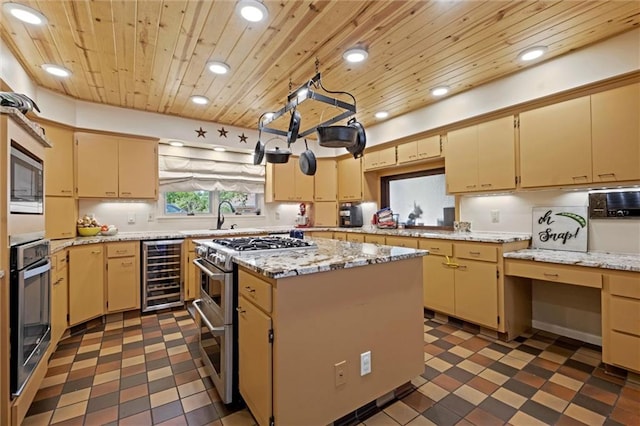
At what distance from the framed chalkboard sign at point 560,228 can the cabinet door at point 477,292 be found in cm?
64

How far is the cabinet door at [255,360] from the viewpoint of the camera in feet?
4.70

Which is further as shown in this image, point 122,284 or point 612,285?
point 122,284

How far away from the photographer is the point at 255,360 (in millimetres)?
1543

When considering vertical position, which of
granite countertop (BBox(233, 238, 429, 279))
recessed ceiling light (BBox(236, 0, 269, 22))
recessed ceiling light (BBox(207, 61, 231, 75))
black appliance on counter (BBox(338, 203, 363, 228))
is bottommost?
granite countertop (BBox(233, 238, 429, 279))

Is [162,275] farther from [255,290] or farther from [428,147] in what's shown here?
[428,147]

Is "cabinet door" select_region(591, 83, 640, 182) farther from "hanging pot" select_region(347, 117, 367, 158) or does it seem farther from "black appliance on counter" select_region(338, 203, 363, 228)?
"black appliance on counter" select_region(338, 203, 363, 228)

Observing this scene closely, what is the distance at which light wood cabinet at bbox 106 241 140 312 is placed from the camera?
322cm

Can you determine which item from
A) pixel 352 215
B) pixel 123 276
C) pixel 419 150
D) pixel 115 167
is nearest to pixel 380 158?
pixel 419 150

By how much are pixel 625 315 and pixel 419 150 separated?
2.47 meters

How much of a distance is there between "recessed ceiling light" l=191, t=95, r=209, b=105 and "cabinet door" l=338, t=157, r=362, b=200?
2.34m

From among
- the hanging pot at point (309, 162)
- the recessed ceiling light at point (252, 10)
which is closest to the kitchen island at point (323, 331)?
the hanging pot at point (309, 162)

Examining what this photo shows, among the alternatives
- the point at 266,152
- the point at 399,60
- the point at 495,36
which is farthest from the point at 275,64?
the point at 495,36

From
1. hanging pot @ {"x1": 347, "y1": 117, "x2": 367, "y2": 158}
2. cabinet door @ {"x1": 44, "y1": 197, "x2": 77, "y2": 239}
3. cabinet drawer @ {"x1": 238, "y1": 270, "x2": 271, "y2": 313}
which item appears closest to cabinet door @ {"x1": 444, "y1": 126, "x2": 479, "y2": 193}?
hanging pot @ {"x1": 347, "y1": 117, "x2": 367, "y2": 158}

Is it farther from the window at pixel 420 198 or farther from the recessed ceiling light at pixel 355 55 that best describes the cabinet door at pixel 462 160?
the recessed ceiling light at pixel 355 55
